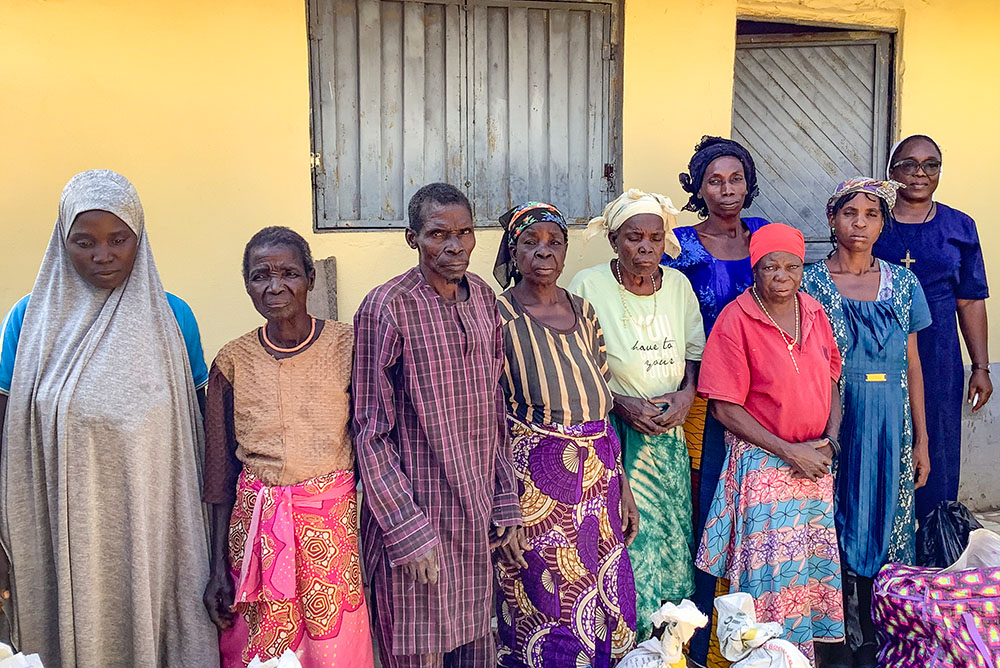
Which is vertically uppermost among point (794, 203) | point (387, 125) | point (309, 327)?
point (387, 125)

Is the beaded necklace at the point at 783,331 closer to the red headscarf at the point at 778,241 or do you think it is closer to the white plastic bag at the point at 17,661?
the red headscarf at the point at 778,241

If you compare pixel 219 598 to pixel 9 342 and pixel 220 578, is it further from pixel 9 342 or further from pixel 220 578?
pixel 9 342

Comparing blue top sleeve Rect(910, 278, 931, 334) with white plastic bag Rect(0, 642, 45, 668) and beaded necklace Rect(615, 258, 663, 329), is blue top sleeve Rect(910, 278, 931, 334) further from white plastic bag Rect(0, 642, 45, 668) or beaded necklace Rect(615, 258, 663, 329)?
white plastic bag Rect(0, 642, 45, 668)

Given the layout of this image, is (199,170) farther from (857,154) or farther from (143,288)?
(857,154)

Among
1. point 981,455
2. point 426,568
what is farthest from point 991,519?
point 426,568

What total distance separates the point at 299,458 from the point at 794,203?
3714 mm

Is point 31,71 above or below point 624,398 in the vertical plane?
above

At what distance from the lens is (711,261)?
349 centimetres

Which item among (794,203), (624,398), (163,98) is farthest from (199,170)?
(794,203)

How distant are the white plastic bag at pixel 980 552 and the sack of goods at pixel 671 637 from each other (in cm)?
117

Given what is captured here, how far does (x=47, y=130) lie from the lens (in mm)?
3566

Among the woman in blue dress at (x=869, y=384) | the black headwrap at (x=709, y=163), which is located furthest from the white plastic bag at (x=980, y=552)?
the black headwrap at (x=709, y=163)

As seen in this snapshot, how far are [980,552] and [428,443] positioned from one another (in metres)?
2.12

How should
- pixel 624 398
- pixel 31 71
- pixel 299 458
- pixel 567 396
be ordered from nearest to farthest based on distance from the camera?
pixel 299 458 → pixel 567 396 → pixel 624 398 → pixel 31 71
